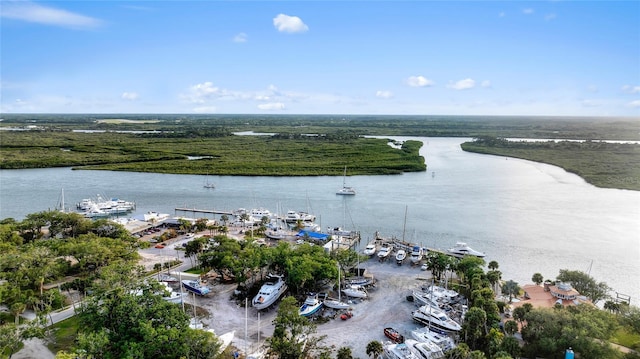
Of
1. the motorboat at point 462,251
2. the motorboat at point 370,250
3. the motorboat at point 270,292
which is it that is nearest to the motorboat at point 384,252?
the motorboat at point 370,250

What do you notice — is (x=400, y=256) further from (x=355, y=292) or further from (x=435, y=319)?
(x=435, y=319)

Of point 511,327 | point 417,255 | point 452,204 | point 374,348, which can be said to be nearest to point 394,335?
Answer: point 374,348

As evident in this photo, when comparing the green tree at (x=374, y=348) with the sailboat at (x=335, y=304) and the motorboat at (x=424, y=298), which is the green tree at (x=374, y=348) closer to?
the sailboat at (x=335, y=304)

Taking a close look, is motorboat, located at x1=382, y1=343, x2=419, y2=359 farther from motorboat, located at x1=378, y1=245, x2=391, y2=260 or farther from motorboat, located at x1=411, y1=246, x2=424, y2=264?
motorboat, located at x1=378, y1=245, x2=391, y2=260

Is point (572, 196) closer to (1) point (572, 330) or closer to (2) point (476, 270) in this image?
(2) point (476, 270)

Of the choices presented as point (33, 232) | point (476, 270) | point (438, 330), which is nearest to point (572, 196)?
point (476, 270)

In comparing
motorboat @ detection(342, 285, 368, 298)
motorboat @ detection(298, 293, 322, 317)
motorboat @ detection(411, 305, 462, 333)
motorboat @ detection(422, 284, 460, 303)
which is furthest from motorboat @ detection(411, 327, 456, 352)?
motorboat @ detection(298, 293, 322, 317)

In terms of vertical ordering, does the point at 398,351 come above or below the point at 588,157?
below
